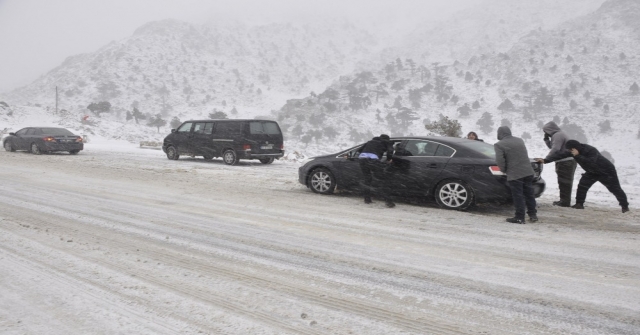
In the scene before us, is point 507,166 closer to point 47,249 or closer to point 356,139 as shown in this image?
point 47,249

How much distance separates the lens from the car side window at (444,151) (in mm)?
7902

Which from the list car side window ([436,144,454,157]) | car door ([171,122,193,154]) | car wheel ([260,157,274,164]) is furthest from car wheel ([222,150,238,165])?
car side window ([436,144,454,157])

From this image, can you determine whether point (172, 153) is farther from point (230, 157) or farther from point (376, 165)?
point (376, 165)

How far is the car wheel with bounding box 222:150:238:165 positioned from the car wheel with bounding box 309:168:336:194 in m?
6.84

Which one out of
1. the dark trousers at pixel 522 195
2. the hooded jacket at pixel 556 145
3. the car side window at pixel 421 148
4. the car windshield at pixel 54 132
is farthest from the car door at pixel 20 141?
the hooded jacket at pixel 556 145

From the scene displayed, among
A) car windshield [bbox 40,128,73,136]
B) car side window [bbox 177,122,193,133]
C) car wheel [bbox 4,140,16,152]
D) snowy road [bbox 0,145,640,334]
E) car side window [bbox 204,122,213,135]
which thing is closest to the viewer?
snowy road [bbox 0,145,640,334]

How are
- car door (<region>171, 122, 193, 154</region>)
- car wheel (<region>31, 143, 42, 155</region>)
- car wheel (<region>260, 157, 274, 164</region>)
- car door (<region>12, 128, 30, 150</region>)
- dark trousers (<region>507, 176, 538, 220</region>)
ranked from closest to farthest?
dark trousers (<region>507, 176, 538, 220</region>)
car wheel (<region>260, 157, 274, 164</region>)
car door (<region>171, 122, 193, 154</region>)
car wheel (<region>31, 143, 42, 155</region>)
car door (<region>12, 128, 30, 150</region>)

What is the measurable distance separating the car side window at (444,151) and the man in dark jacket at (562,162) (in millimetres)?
1858

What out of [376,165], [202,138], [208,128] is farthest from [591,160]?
[202,138]

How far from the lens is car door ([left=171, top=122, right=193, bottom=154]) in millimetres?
17078

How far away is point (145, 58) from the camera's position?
184 meters

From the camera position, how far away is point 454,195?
7684 mm

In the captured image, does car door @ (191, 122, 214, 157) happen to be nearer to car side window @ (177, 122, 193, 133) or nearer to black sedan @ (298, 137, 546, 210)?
car side window @ (177, 122, 193, 133)

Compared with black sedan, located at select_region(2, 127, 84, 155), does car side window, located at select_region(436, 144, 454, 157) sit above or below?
above
